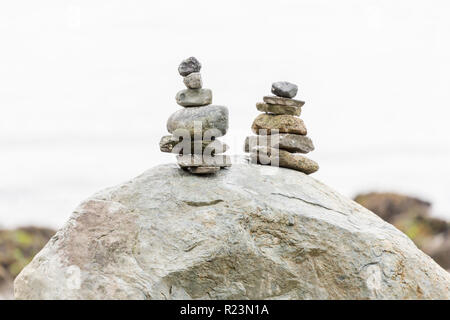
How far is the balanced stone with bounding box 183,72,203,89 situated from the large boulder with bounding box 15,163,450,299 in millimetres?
1873

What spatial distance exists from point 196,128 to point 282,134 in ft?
7.34

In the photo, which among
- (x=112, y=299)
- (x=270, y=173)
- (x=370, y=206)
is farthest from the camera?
(x=370, y=206)

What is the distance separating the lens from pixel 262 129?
46.2 feet

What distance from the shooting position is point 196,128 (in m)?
12.6

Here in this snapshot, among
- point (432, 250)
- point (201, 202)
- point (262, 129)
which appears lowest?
point (432, 250)

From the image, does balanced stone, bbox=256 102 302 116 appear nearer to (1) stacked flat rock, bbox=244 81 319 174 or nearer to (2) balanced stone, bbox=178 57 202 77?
(1) stacked flat rock, bbox=244 81 319 174

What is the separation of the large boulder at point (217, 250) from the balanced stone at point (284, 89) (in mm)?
2236

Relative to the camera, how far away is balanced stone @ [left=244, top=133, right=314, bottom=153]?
13.7m

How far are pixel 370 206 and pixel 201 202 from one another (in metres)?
20.5

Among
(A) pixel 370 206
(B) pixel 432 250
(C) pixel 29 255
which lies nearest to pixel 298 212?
(B) pixel 432 250
